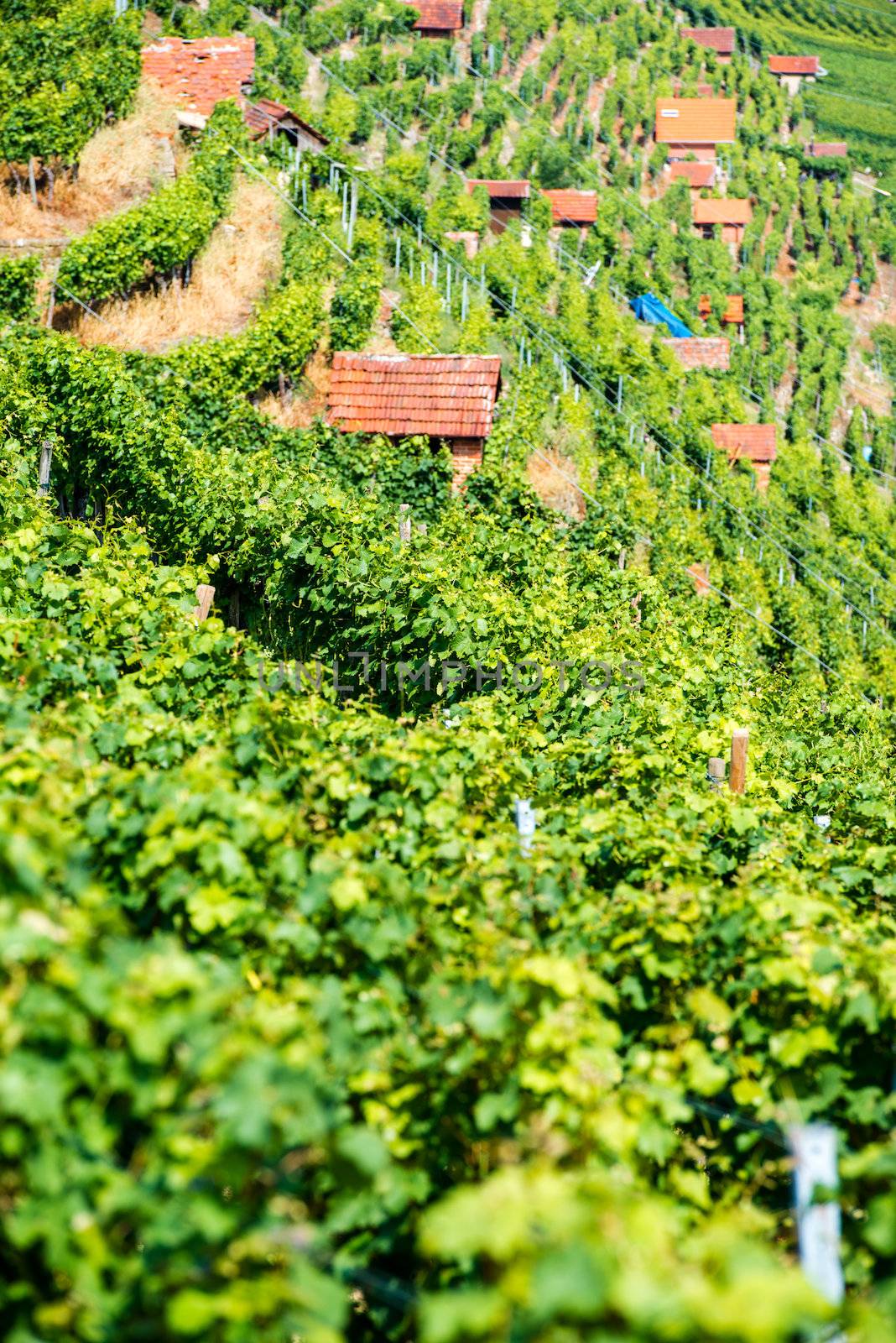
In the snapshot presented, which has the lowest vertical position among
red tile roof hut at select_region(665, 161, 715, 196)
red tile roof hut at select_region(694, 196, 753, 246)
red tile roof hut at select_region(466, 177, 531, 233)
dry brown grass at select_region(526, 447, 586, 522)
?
red tile roof hut at select_region(694, 196, 753, 246)

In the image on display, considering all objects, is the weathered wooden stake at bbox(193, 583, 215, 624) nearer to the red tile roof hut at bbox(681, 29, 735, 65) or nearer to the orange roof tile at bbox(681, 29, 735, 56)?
the red tile roof hut at bbox(681, 29, 735, 65)

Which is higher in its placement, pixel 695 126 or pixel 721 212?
pixel 695 126

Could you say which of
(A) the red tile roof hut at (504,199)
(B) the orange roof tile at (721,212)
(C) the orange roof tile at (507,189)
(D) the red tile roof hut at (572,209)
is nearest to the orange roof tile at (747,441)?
(A) the red tile roof hut at (504,199)

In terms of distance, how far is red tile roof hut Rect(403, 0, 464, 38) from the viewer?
7325 cm

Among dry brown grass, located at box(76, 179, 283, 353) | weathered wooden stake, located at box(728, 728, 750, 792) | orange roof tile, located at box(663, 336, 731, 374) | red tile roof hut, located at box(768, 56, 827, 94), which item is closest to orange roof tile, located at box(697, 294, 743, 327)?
orange roof tile, located at box(663, 336, 731, 374)

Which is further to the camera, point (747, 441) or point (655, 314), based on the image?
point (655, 314)

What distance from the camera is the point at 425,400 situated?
1961 cm

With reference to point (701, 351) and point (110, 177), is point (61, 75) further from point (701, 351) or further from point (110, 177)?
point (701, 351)

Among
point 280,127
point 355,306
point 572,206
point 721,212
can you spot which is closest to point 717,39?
point 721,212

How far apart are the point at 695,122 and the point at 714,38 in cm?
2087

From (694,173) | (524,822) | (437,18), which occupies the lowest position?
(694,173)

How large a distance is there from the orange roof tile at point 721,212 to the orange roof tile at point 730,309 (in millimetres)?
13136

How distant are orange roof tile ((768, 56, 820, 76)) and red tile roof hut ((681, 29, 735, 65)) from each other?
509cm

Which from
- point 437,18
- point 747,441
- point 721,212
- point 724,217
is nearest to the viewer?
point 747,441
